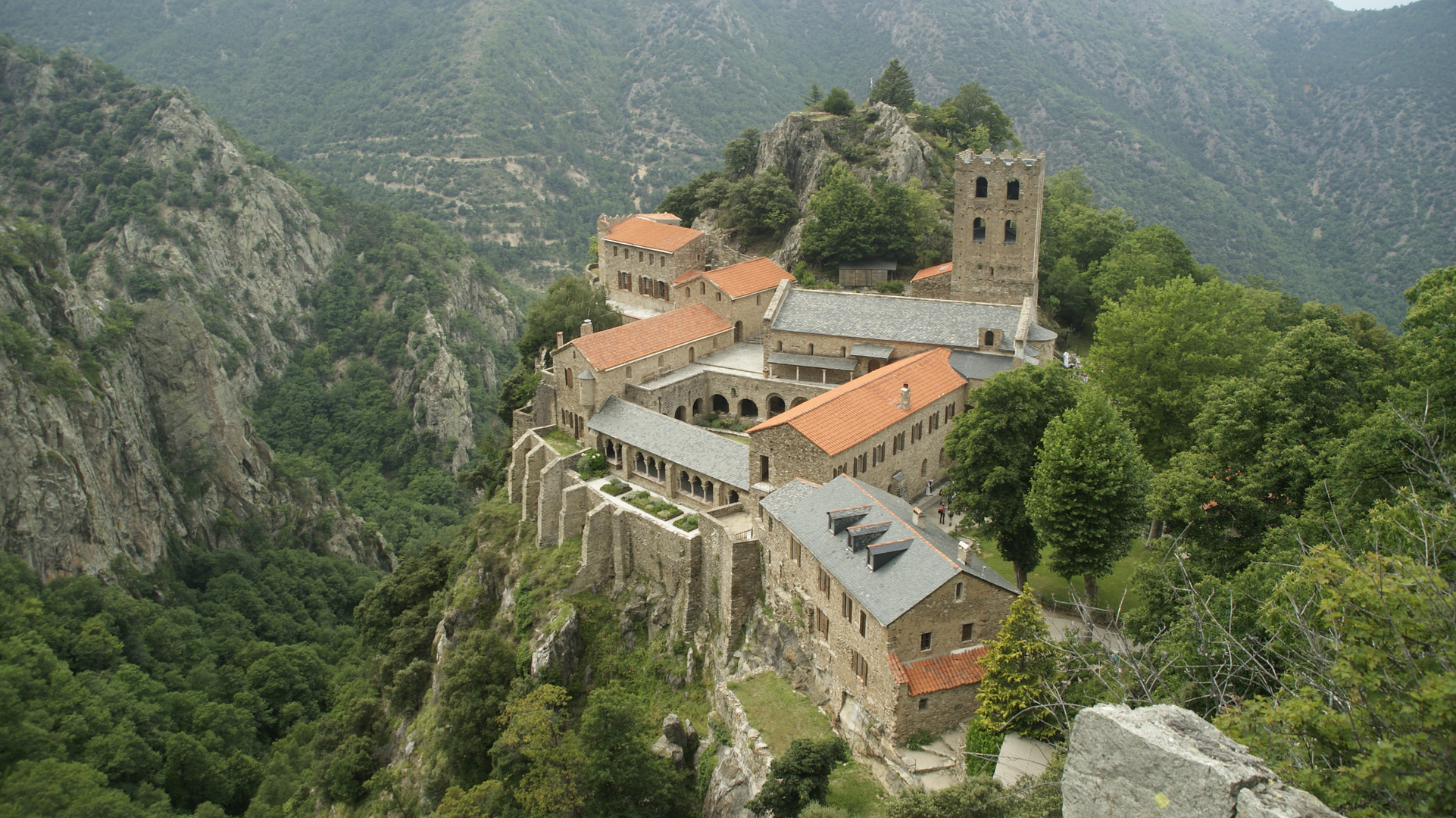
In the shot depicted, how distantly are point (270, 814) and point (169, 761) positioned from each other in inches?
449

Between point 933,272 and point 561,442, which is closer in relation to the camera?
point 561,442

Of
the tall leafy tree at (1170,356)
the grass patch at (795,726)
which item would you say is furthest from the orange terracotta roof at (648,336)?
the tall leafy tree at (1170,356)

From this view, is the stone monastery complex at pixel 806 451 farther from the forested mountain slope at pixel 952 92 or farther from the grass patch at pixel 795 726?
the forested mountain slope at pixel 952 92

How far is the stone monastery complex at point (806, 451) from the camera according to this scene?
31172mm

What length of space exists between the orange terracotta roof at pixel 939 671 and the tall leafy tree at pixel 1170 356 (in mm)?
18922

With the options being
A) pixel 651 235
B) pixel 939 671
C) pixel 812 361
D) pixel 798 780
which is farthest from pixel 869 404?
pixel 651 235

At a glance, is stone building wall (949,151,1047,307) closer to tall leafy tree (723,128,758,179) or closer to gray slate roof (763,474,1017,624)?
gray slate roof (763,474,1017,624)

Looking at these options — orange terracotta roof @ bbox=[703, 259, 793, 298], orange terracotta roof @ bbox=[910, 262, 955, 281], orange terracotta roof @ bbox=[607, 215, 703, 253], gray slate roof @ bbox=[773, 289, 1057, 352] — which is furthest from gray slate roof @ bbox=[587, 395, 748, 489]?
orange terracotta roof @ bbox=[910, 262, 955, 281]

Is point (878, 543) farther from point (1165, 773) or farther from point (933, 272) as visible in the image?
point (933, 272)

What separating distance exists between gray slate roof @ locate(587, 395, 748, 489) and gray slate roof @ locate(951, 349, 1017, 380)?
1255 cm

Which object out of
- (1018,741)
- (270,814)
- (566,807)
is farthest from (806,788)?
(270,814)

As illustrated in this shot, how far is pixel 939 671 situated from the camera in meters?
30.4

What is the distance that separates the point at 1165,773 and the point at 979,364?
1547 inches

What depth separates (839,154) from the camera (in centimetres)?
7969
